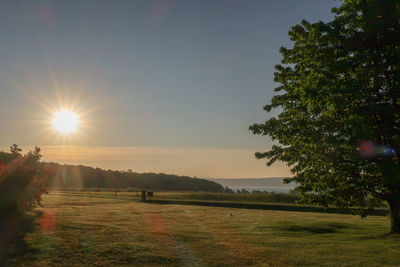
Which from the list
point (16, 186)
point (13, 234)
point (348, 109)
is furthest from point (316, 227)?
point (16, 186)

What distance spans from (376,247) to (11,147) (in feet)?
85.6

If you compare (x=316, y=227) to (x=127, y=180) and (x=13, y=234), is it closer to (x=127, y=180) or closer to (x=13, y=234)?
(x=13, y=234)

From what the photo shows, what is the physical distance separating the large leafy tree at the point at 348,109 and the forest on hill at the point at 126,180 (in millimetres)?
132529

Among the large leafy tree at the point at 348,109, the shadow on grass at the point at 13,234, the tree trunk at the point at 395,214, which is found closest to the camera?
the shadow on grass at the point at 13,234

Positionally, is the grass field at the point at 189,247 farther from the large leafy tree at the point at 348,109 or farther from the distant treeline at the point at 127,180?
the distant treeline at the point at 127,180

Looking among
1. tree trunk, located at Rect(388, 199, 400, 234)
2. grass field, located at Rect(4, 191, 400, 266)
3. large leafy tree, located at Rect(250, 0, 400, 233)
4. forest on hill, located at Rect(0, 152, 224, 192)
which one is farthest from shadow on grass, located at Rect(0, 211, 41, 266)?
forest on hill, located at Rect(0, 152, 224, 192)

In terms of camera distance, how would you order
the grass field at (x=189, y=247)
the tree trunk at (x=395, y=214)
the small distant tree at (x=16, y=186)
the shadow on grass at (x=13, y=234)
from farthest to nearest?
the small distant tree at (x=16, y=186)
the tree trunk at (x=395, y=214)
the shadow on grass at (x=13, y=234)
the grass field at (x=189, y=247)

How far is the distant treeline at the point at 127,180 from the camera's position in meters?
151

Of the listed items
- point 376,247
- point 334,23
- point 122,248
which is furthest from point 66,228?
point 334,23

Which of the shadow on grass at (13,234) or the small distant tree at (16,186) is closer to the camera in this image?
the shadow on grass at (13,234)

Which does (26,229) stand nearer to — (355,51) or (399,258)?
(399,258)

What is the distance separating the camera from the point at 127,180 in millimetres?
158375

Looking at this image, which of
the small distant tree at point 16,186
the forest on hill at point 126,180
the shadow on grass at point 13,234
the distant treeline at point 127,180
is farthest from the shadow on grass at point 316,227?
the distant treeline at point 127,180

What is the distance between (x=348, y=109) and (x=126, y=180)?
488ft
